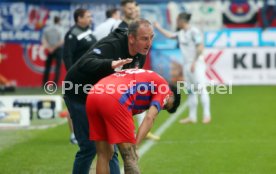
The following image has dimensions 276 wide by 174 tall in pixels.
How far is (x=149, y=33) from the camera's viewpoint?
8.66 meters

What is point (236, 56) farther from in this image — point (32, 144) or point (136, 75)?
point (136, 75)

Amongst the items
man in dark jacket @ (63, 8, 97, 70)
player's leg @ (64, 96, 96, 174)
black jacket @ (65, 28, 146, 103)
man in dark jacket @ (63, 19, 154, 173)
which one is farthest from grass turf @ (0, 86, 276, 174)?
black jacket @ (65, 28, 146, 103)

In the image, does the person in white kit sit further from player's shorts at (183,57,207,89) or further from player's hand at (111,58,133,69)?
player's hand at (111,58,133,69)

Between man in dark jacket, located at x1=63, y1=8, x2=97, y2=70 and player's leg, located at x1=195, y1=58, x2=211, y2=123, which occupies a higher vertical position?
man in dark jacket, located at x1=63, y1=8, x2=97, y2=70

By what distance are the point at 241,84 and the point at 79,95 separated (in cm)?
1894

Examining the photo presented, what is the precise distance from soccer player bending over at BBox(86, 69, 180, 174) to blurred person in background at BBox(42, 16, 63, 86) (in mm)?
18835

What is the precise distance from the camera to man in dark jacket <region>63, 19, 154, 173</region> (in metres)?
8.72

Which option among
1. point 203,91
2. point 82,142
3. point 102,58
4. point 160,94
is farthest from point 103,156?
point 203,91

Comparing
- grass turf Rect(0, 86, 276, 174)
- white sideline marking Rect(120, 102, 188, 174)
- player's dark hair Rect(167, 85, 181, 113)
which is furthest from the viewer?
white sideline marking Rect(120, 102, 188, 174)

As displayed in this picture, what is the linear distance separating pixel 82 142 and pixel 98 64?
1.03 m

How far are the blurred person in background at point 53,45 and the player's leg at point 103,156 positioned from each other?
60.8 feet

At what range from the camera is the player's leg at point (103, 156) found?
8570 mm

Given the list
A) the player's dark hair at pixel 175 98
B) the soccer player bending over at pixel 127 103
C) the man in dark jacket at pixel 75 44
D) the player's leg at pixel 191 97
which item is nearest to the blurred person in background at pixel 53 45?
the player's leg at pixel 191 97

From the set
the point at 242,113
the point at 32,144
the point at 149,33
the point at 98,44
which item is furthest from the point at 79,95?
the point at 242,113
